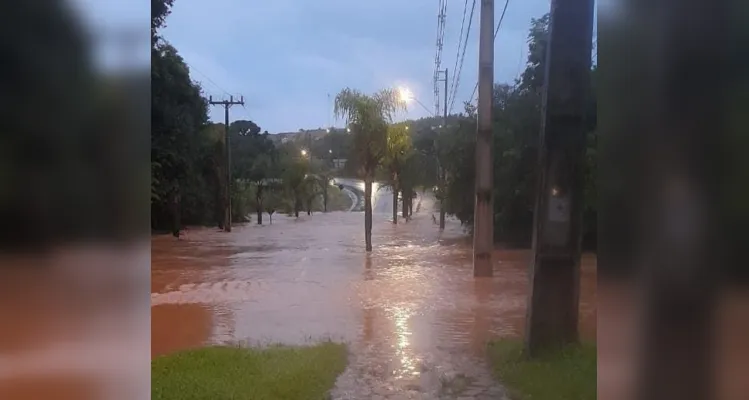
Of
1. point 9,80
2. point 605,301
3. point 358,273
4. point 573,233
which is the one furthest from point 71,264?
point 358,273

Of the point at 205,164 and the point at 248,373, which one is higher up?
the point at 205,164

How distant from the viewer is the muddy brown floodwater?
5.39 m

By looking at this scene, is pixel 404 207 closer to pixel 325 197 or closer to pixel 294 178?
pixel 294 178

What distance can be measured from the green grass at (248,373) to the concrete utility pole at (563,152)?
1.82 m

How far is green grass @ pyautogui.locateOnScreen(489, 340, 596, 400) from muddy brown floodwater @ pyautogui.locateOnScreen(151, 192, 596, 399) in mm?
148

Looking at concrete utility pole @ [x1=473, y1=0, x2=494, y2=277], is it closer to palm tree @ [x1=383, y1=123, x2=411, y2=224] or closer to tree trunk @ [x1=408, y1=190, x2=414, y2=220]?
palm tree @ [x1=383, y1=123, x2=411, y2=224]

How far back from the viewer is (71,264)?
8.29 ft

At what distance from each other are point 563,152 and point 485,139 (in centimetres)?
603

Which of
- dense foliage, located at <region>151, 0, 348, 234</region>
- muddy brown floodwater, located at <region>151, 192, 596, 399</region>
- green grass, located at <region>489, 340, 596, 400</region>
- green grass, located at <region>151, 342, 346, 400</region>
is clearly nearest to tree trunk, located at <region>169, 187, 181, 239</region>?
dense foliage, located at <region>151, 0, 348, 234</region>

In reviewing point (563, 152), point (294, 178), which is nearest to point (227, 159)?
point (294, 178)

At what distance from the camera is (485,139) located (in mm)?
10648

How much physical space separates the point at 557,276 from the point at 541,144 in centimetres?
95

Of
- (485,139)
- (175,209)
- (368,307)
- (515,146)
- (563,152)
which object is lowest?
(368,307)

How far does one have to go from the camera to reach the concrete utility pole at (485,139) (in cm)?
1065
